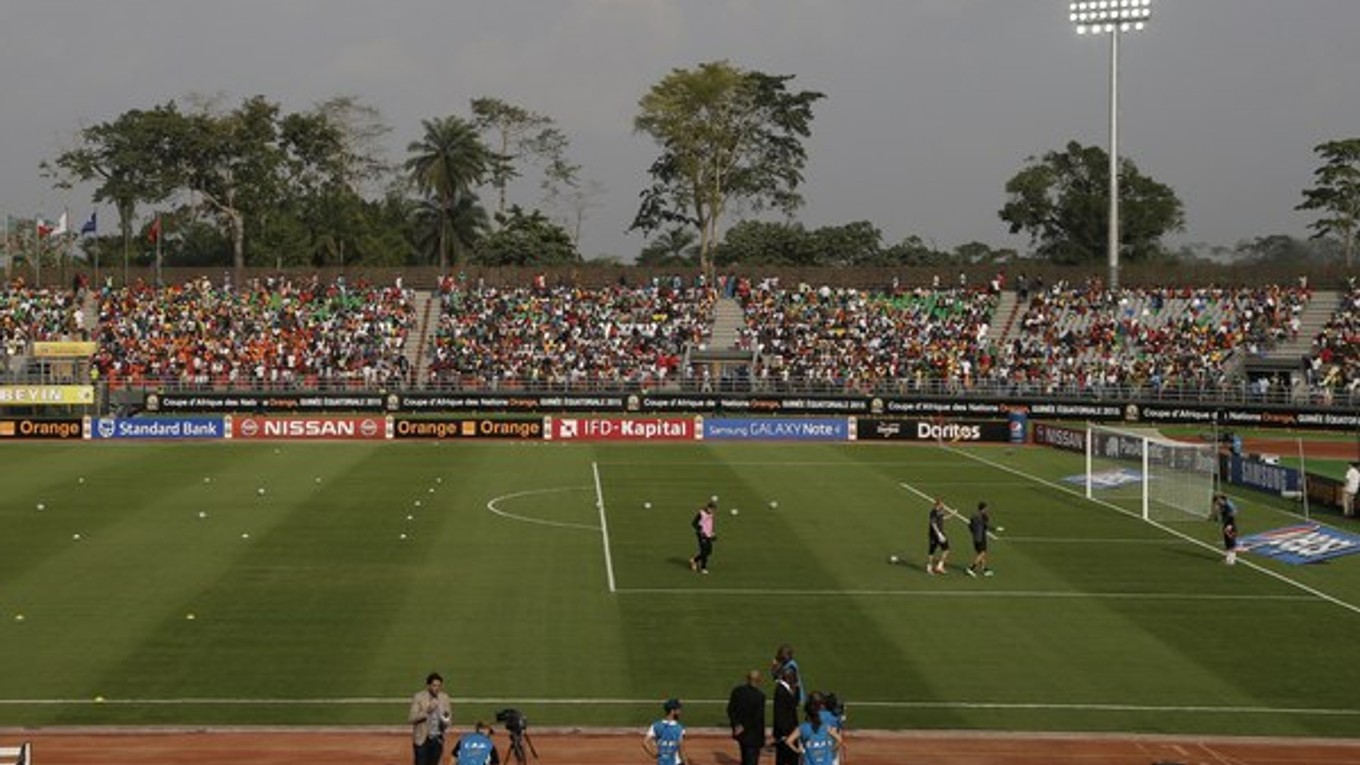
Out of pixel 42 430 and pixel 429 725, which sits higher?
pixel 42 430

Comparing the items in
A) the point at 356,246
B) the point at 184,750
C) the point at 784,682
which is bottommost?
the point at 184,750

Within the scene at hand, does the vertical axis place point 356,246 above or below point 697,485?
above

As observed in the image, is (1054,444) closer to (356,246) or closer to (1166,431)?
(1166,431)

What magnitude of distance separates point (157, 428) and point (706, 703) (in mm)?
47679

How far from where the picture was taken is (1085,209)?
428 ft

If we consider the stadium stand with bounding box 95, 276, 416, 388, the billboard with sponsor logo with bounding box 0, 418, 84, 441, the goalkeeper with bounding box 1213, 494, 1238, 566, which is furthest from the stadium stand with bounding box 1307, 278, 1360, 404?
the billboard with sponsor logo with bounding box 0, 418, 84, 441

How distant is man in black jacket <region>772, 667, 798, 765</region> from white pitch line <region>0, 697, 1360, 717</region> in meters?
4.58

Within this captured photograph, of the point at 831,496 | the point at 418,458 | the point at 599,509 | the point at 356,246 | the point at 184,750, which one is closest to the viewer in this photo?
the point at 184,750

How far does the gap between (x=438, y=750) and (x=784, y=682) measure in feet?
14.0

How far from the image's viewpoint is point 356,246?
125m

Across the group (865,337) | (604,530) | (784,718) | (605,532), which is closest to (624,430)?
(865,337)

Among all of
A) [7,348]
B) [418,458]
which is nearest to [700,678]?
[418,458]

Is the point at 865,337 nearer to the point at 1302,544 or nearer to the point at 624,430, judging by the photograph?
the point at 624,430

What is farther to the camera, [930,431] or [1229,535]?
[930,431]
